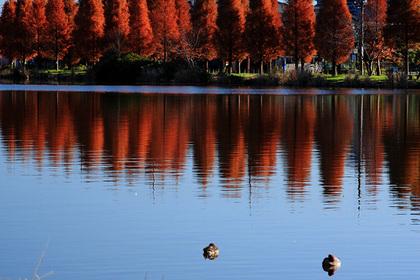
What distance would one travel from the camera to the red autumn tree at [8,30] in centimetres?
9875

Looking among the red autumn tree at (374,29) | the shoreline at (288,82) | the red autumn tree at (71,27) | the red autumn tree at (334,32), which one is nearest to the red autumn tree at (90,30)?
the red autumn tree at (71,27)

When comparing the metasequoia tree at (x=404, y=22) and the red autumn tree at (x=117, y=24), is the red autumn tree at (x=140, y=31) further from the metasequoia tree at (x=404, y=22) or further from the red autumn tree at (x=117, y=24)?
the metasequoia tree at (x=404, y=22)

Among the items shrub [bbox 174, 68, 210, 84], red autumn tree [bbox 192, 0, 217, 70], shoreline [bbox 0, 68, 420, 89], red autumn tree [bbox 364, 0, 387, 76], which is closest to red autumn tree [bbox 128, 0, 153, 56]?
red autumn tree [bbox 192, 0, 217, 70]

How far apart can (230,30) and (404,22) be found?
65.2ft

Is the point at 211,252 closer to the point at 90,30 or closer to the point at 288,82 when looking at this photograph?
the point at 288,82

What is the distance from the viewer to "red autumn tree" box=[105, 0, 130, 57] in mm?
88688

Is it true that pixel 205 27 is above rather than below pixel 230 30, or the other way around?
above

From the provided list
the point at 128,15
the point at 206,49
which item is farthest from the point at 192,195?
the point at 128,15

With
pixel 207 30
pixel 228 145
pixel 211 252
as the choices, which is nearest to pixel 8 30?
pixel 207 30

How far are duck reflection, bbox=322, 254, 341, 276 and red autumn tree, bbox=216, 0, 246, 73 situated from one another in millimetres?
72535

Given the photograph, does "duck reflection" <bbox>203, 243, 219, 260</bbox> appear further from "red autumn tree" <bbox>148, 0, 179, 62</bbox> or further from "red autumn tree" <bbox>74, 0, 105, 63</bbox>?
"red autumn tree" <bbox>74, 0, 105, 63</bbox>

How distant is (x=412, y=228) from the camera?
34.2 ft

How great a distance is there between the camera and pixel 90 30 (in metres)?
90.6

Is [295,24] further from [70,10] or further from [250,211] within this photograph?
[250,211]
